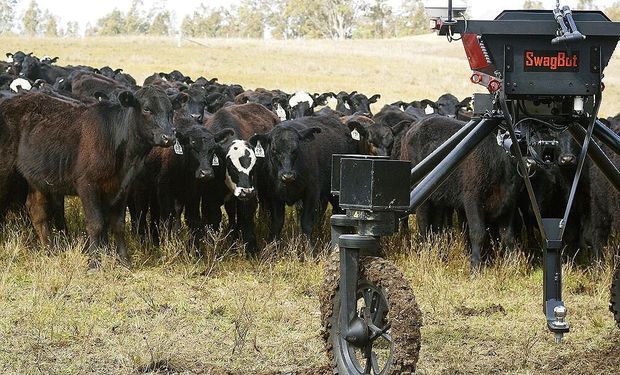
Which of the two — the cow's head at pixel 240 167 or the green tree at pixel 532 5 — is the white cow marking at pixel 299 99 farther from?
the green tree at pixel 532 5

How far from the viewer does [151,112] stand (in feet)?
35.1

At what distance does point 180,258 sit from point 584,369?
534 centimetres

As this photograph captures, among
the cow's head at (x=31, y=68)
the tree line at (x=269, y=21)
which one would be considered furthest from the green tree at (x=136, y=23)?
the cow's head at (x=31, y=68)

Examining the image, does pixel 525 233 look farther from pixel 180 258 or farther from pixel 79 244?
pixel 79 244

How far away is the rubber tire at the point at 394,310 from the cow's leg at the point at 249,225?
22.0 ft

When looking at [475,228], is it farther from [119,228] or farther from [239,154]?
[119,228]

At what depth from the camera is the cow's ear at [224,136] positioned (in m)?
11.8

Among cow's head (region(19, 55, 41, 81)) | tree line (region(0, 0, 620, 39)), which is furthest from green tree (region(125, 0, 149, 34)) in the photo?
cow's head (region(19, 55, 41, 81))

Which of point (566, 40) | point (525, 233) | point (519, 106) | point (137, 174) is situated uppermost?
point (566, 40)

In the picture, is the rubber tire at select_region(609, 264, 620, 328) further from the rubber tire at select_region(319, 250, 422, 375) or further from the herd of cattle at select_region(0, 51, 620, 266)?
the herd of cattle at select_region(0, 51, 620, 266)

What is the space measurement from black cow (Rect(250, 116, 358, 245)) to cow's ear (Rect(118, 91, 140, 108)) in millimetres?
1651

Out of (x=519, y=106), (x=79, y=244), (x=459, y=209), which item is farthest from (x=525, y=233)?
(x=519, y=106)

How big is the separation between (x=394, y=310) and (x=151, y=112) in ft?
21.3

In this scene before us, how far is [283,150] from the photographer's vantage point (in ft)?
39.1
